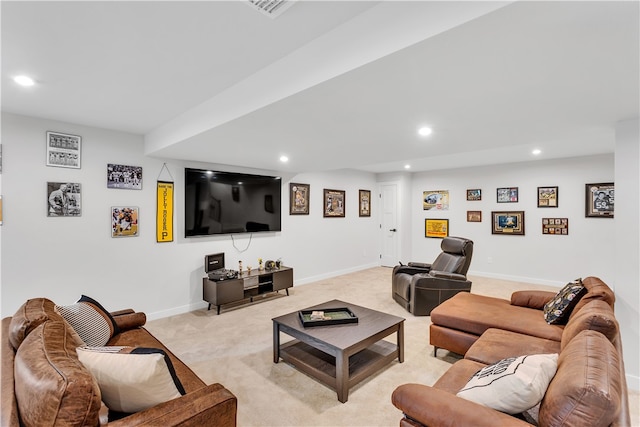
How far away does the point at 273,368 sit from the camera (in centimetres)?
278

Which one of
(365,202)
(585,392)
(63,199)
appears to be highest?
(365,202)

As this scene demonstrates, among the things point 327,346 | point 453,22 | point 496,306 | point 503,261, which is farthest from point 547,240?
point 453,22

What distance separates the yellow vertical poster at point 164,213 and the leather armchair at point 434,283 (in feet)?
10.7

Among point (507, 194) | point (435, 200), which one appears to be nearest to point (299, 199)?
point (435, 200)

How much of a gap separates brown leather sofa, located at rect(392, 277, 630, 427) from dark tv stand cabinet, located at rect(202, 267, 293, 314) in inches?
113

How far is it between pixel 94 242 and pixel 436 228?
6.24m

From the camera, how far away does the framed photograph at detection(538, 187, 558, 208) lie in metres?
5.62

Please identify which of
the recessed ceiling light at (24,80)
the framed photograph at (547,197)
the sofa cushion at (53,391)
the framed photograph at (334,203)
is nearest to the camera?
the sofa cushion at (53,391)

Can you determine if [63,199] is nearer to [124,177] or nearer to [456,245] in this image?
[124,177]

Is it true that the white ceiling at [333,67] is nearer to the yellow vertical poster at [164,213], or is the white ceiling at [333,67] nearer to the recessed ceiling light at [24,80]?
the recessed ceiling light at [24,80]

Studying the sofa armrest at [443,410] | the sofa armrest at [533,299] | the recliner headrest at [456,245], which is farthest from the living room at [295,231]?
the sofa armrest at [443,410]

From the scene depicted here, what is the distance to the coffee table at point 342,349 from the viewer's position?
2.33 m

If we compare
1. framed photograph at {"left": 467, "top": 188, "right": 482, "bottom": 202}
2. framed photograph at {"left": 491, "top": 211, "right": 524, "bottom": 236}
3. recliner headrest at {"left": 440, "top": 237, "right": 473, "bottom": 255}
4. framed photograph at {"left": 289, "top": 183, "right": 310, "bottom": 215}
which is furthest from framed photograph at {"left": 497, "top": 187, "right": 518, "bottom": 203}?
framed photograph at {"left": 289, "top": 183, "right": 310, "bottom": 215}

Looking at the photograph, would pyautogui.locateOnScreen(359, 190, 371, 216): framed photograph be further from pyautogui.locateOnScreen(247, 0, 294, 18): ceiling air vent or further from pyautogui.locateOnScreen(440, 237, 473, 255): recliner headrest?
pyautogui.locateOnScreen(247, 0, 294, 18): ceiling air vent
